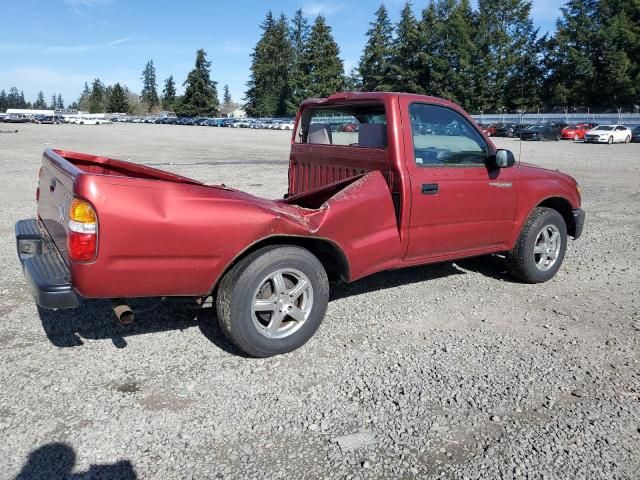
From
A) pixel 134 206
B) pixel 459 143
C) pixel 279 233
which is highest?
pixel 459 143

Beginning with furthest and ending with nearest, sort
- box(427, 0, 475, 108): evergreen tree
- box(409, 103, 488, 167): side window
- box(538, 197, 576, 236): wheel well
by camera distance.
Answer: box(427, 0, 475, 108): evergreen tree < box(538, 197, 576, 236): wheel well < box(409, 103, 488, 167): side window

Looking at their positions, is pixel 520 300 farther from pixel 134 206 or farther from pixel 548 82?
pixel 548 82

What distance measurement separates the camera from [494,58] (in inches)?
3302

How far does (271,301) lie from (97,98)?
158772 mm

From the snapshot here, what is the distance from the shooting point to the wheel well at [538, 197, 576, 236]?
19.3 feet

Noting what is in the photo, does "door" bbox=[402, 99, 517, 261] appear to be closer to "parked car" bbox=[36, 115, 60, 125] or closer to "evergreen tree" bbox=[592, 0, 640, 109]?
"evergreen tree" bbox=[592, 0, 640, 109]

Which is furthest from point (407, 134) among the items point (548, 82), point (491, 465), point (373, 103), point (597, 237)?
point (548, 82)

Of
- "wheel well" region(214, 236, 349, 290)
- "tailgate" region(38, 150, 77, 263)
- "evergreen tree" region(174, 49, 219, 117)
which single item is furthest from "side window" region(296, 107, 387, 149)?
"evergreen tree" region(174, 49, 219, 117)

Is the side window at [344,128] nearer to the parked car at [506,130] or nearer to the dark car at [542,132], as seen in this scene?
the dark car at [542,132]

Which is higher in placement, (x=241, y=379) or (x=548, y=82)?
(x=548, y=82)

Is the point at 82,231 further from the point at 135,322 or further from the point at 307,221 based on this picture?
the point at 135,322

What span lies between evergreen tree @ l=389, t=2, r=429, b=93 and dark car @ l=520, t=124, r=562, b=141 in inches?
1762

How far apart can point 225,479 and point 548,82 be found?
91.1 meters

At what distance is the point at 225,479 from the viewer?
2.63 metres
